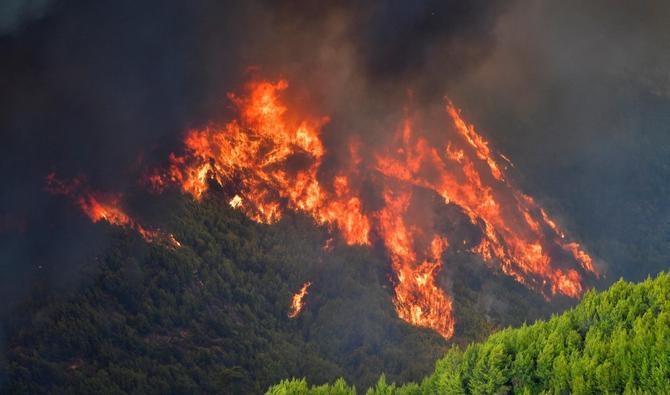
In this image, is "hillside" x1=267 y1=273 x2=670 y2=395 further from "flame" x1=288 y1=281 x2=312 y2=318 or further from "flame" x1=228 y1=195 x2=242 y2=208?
"flame" x1=228 y1=195 x2=242 y2=208

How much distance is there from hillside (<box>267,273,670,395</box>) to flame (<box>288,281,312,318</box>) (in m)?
27.6

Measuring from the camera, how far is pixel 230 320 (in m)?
92.2

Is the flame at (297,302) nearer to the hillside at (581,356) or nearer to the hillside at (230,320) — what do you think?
the hillside at (230,320)

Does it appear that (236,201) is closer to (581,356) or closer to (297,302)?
(297,302)

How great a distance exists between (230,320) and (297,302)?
929 cm

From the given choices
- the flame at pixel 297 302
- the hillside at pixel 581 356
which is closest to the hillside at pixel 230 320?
the flame at pixel 297 302

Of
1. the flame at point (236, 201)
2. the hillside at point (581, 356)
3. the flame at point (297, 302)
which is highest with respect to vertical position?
the flame at point (236, 201)

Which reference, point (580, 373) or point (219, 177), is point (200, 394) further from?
point (580, 373)

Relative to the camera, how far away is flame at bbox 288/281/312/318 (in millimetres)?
97125

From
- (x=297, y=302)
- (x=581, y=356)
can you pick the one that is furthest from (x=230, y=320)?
(x=581, y=356)

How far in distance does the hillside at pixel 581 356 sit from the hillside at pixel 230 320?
828 inches

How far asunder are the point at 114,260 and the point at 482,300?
158 feet

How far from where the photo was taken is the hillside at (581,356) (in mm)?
55219

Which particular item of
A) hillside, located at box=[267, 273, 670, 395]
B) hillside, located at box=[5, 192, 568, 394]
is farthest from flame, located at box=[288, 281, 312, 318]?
hillside, located at box=[267, 273, 670, 395]
